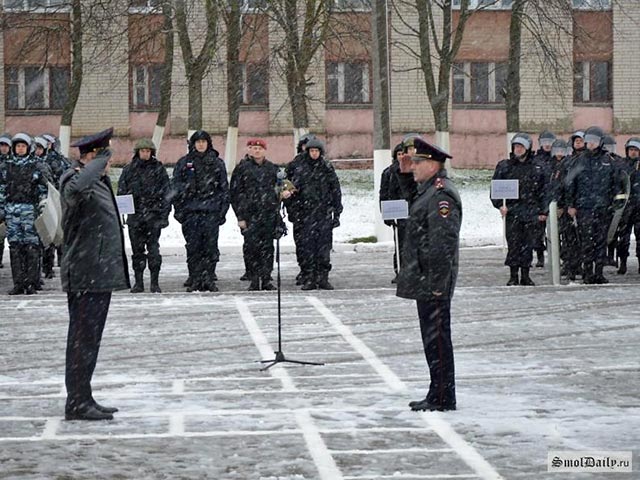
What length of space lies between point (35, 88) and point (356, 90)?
10.0 m

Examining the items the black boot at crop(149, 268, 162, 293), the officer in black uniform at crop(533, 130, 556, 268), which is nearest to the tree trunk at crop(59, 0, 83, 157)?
the officer in black uniform at crop(533, 130, 556, 268)

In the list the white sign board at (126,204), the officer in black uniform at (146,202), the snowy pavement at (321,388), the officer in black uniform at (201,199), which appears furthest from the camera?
the officer in black uniform at (201,199)

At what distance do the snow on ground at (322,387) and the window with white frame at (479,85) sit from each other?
28.6 meters

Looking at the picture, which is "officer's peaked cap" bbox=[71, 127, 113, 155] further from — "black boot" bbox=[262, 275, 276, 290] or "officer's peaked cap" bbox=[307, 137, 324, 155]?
"officer's peaked cap" bbox=[307, 137, 324, 155]

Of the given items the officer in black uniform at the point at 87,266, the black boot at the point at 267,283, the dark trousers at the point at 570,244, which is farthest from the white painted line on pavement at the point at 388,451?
the dark trousers at the point at 570,244

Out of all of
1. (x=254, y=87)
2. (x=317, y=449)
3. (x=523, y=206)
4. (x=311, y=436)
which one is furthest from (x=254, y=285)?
(x=254, y=87)

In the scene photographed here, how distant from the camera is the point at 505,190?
19.0 meters

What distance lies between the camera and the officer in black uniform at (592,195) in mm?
19297

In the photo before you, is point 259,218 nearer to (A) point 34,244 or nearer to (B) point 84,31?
(A) point 34,244

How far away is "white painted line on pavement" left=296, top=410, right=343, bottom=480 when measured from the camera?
8.04m

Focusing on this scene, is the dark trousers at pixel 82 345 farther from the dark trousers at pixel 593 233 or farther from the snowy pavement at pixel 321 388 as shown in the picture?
the dark trousers at pixel 593 233

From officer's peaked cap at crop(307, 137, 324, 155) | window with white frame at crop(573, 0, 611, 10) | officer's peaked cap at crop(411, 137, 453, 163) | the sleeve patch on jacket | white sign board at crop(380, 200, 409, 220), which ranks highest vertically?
window with white frame at crop(573, 0, 611, 10)

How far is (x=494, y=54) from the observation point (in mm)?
46469

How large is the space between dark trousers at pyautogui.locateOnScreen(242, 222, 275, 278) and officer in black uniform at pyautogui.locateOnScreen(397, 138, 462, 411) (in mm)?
8808
